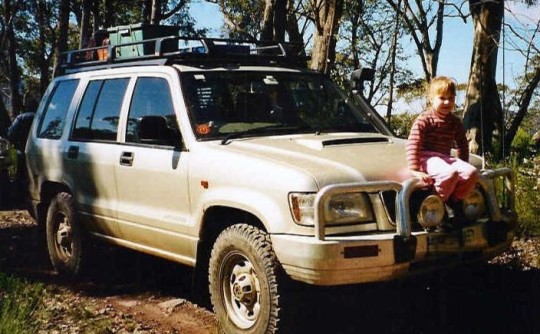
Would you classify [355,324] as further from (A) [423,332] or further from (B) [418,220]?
(B) [418,220]

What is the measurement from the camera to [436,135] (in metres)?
4.75

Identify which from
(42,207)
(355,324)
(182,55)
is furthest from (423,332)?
(42,207)

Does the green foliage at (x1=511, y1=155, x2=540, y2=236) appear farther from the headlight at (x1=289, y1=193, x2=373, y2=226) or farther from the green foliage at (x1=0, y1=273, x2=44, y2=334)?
the green foliage at (x1=0, y1=273, x2=44, y2=334)

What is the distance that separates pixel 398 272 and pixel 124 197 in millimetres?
2553

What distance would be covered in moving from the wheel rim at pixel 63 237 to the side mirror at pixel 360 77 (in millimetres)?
2944

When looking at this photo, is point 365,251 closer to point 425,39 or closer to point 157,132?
point 157,132

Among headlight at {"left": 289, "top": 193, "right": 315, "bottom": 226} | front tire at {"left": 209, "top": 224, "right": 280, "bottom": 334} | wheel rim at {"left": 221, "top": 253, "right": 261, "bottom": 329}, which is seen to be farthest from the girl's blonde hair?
wheel rim at {"left": 221, "top": 253, "right": 261, "bottom": 329}

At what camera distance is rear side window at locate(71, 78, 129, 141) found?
5953 mm

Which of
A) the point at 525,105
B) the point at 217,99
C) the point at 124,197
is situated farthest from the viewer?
the point at 525,105

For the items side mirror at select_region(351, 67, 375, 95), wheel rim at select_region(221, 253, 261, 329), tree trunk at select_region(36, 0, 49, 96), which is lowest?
wheel rim at select_region(221, 253, 261, 329)

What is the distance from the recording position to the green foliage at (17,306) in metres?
3.96

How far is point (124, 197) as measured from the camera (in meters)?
5.71

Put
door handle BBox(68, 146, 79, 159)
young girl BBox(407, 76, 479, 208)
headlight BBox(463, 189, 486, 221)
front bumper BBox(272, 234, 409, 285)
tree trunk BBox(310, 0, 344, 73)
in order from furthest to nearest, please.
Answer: tree trunk BBox(310, 0, 344, 73) → door handle BBox(68, 146, 79, 159) → headlight BBox(463, 189, 486, 221) → young girl BBox(407, 76, 479, 208) → front bumper BBox(272, 234, 409, 285)

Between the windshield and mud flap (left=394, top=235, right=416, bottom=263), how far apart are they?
151 centimetres
